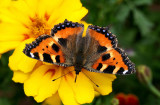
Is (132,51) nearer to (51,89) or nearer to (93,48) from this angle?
(93,48)


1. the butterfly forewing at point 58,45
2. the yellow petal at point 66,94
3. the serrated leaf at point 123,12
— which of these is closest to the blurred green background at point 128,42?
the serrated leaf at point 123,12

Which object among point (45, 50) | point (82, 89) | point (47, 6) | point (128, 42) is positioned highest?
point (128, 42)

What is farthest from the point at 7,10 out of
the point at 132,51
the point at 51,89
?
the point at 132,51

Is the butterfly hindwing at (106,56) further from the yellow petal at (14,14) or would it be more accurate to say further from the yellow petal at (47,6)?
the yellow petal at (14,14)

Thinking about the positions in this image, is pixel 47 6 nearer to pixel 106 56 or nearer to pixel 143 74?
pixel 106 56

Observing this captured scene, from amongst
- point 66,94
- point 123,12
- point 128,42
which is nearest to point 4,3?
point 66,94

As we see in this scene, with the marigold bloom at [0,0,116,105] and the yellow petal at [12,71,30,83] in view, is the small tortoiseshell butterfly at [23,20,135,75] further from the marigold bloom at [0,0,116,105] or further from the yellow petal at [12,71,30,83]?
the yellow petal at [12,71,30,83]
